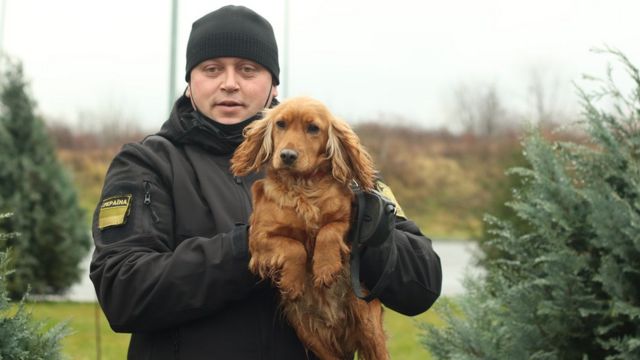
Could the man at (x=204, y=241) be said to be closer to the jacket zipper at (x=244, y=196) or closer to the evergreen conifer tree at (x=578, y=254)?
Answer: the jacket zipper at (x=244, y=196)

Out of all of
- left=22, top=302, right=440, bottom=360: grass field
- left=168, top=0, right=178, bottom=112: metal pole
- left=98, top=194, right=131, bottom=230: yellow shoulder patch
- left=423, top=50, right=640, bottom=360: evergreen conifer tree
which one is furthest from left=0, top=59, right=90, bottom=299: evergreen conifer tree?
left=98, top=194, right=131, bottom=230: yellow shoulder patch

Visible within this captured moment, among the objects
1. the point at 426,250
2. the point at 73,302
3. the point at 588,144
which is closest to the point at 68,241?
the point at 73,302

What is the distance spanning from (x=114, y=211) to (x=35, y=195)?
9.62 metres

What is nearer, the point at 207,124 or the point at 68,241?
the point at 207,124

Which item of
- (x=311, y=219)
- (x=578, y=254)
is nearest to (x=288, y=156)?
(x=311, y=219)

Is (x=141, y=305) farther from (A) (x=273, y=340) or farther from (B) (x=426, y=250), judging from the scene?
(B) (x=426, y=250)

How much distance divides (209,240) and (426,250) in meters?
0.78

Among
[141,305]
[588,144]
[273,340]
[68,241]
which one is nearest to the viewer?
[141,305]

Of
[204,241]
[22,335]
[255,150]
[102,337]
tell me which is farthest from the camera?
[102,337]

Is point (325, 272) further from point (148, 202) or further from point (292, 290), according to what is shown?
point (148, 202)

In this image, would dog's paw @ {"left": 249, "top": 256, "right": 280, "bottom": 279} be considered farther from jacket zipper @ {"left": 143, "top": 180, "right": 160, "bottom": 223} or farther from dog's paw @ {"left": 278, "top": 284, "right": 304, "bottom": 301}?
A: jacket zipper @ {"left": 143, "top": 180, "right": 160, "bottom": 223}

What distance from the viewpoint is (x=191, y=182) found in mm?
2898

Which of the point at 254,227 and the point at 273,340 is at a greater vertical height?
the point at 254,227

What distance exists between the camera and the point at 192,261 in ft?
8.55
